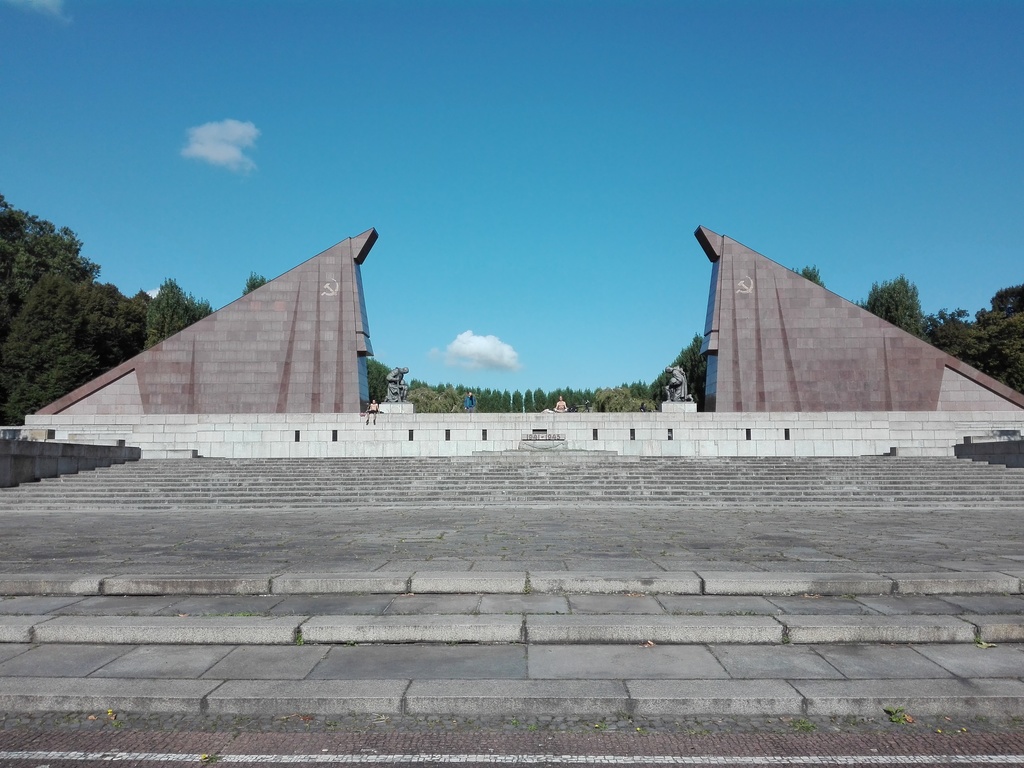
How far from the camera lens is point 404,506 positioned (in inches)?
683

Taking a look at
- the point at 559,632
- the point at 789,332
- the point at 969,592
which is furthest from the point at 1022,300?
the point at 559,632

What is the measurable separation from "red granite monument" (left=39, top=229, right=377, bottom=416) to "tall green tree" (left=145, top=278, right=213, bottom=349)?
17821 mm

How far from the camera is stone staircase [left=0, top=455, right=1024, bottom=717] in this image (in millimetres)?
4469

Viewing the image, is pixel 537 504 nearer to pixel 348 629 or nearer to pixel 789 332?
pixel 348 629

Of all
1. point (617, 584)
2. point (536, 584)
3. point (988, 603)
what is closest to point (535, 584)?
point (536, 584)

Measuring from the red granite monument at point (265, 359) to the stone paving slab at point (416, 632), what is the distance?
2836cm

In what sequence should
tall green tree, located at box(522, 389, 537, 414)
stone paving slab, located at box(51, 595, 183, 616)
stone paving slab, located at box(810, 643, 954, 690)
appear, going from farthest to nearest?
tall green tree, located at box(522, 389, 537, 414)
stone paving slab, located at box(51, 595, 183, 616)
stone paving slab, located at box(810, 643, 954, 690)

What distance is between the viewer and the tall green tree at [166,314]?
49188mm

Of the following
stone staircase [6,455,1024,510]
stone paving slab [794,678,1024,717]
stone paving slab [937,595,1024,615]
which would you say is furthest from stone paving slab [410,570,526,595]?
stone staircase [6,455,1024,510]

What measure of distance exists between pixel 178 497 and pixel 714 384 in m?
25.2

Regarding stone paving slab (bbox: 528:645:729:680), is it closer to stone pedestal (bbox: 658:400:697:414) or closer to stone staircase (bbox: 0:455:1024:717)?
stone staircase (bbox: 0:455:1024:717)

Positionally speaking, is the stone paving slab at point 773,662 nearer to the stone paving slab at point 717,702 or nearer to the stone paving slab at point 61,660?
the stone paving slab at point 717,702

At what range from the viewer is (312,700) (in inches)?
175

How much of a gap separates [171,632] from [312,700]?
2002mm
